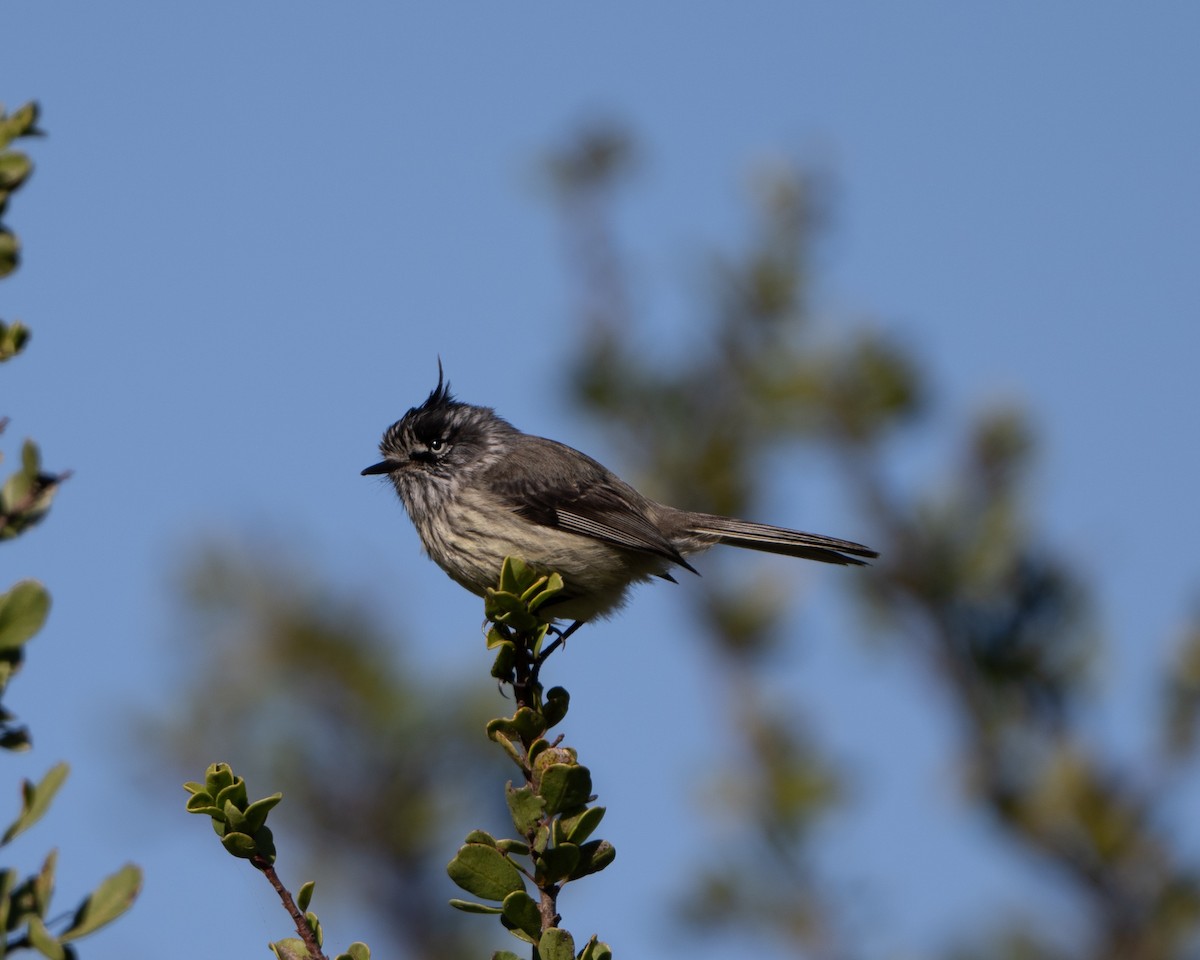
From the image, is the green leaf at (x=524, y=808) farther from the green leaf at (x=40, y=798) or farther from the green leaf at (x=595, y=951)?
the green leaf at (x=40, y=798)

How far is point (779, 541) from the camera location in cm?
687

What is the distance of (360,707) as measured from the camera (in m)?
9.73

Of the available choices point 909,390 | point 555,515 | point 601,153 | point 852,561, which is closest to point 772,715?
point 909,390

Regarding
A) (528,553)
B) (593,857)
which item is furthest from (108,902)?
(528,553)

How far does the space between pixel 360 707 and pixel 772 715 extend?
2.88 m

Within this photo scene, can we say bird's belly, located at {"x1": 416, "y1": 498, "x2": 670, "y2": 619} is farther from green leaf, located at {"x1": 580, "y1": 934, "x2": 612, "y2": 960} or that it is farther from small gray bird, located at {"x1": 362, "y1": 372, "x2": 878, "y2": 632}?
green leaf, located at {"x1": 580, "y1": 934, "x2": 612, "y2": 960}

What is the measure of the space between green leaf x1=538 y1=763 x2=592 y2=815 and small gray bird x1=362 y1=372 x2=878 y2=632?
336 cm

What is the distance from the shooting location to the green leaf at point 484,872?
7.88 feet

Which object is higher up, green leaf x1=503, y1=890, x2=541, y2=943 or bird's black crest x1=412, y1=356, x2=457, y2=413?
bird's black crest x1=412, y1=356, x2=457, y2=413

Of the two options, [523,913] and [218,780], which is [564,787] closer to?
[523,913]

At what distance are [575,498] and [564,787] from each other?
4.06 m

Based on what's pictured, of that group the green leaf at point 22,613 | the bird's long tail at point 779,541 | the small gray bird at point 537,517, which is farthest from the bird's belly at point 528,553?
the green leaf at point 22,613

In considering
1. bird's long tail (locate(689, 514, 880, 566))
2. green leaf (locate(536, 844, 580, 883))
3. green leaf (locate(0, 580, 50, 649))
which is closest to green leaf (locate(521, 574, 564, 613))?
green leaf (locate(536, 844, 580, 883))

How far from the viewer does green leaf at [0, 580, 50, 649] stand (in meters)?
1.66
